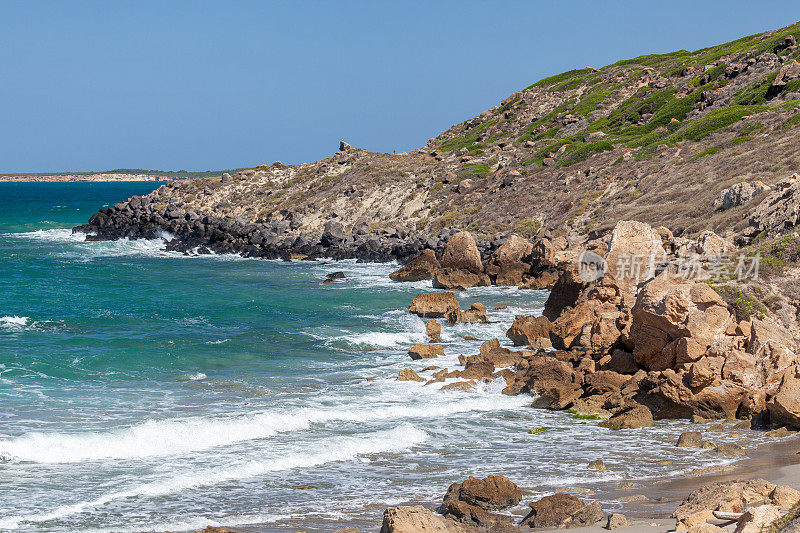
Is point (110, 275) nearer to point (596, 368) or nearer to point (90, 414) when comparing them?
point (90, 414)

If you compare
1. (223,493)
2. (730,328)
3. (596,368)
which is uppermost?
(730,328)

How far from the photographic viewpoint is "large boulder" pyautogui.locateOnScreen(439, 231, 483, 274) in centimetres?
4159

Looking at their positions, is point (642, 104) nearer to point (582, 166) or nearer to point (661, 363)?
point (582, 166)

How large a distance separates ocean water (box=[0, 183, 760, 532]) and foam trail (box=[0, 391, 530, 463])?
0.15ft

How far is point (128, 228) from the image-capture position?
74.2m

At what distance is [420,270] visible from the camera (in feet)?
145

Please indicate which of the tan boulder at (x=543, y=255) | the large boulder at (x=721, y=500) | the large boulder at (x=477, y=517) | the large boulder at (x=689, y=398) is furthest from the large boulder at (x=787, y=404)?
the tan boulder at (x=543, y=255)

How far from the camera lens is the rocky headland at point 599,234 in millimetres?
17156

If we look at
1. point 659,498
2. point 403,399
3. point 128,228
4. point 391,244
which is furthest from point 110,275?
point 659,498

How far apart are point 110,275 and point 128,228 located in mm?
27160

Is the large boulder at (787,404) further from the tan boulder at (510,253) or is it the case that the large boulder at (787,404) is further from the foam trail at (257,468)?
the tan boulder at (510,253)

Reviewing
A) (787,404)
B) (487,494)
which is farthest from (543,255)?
(487,494)

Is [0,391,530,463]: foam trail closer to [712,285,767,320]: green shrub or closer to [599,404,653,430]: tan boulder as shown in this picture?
[599,404,653,430]: tan boulder

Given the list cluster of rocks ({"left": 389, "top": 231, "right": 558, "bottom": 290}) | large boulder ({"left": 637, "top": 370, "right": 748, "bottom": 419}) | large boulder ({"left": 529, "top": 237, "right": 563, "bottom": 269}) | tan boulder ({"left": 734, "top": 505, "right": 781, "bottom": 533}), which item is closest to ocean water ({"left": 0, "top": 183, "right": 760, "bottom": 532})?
large boulder ({"left": 637, "top": 370, "right": 748, "bottom": 419})
